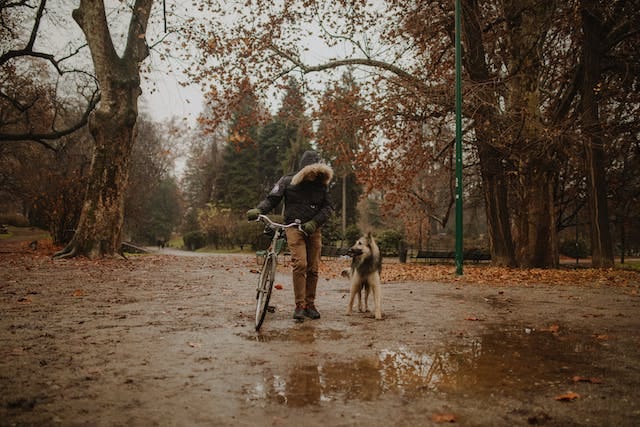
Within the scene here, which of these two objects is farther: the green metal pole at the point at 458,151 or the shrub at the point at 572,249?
the shrub at the point at 572,249

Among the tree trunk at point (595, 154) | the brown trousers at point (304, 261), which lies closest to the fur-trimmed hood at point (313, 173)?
the brown trousers at point (304, 261)

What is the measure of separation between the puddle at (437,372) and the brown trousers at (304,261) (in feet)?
6.13

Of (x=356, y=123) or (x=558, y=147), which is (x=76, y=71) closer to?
(x=356, y=123)

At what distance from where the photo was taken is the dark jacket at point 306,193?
6.36m

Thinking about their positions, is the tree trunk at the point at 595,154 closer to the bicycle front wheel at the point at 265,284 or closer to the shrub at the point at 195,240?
the bicycle front wheel at the point at 265,284

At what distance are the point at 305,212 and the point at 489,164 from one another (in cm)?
1238

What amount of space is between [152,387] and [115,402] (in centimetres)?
37

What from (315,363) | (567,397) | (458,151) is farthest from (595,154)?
(315,363)

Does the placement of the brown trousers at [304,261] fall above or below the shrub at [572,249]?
below

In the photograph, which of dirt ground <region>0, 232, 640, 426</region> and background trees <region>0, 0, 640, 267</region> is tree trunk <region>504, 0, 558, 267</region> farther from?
dirt ground <region>0, 232, 640, 426</region>

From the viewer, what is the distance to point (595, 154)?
51.3 ft

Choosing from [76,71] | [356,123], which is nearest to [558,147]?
[356,123]

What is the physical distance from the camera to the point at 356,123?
17.2 m

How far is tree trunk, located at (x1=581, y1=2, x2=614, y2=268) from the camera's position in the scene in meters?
15.4
